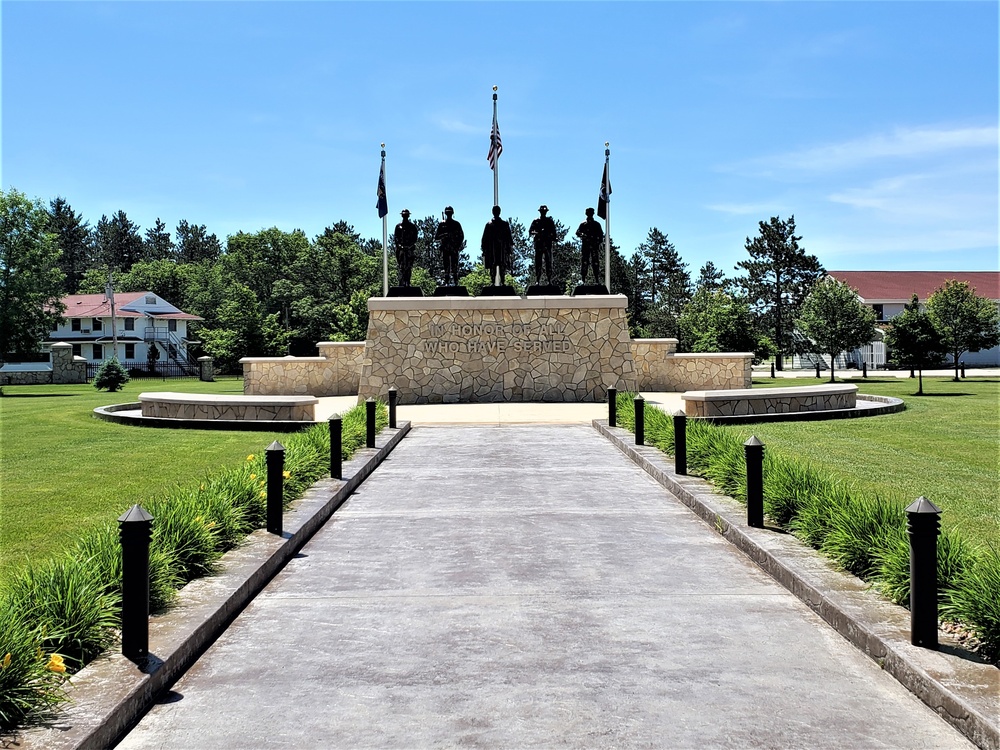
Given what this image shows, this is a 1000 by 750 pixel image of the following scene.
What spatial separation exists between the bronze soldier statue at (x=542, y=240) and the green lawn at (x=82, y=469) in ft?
37.0

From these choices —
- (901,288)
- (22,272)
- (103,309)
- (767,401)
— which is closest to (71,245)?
(103,309)

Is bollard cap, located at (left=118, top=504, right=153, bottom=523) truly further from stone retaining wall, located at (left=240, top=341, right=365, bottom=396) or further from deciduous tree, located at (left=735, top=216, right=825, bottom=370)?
deciduous tree, located at (left=735, top=216, right=825, bottom=370)

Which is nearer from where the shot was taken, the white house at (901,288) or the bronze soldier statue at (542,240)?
the bronze soldier statue at (542,240)

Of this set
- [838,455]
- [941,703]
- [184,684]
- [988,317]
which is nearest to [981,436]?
[838,455]

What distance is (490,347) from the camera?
2486cm

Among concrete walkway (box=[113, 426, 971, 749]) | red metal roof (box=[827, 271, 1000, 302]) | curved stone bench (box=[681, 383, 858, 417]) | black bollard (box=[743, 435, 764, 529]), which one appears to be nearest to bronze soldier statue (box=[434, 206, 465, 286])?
curved stone bench (box=[681, 383, 858, 417])

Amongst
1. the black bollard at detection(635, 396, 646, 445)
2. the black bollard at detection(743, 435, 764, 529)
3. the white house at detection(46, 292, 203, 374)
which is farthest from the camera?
the white house at detection(46, 292, 203, 374)

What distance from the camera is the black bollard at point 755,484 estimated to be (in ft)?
25.7

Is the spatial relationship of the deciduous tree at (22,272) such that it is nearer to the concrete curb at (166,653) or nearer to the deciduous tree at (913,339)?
the deciduous tree at (913,339)

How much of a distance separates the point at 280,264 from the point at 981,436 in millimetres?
68596

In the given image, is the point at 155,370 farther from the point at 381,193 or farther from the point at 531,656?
the point at 531,656

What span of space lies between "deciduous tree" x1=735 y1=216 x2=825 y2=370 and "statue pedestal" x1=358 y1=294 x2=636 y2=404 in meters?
49.3

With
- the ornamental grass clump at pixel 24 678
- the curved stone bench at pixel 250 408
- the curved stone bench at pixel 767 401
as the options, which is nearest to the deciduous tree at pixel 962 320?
the curved stone bench at pixel 767 401

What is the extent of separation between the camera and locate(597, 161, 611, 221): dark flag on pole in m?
26.9
